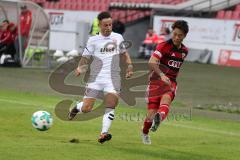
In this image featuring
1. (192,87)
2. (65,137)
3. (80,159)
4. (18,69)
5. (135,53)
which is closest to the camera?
(80,159)

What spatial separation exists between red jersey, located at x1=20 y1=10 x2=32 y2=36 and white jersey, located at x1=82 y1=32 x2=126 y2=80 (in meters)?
16.8

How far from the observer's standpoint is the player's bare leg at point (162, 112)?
1128cm

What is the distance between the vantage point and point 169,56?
11.7 meters

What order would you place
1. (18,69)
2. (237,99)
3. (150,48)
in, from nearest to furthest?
1. (237,99)
2. (18,69)
3. (150,48)

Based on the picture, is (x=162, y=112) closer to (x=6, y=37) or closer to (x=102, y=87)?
(x=102, y=87)

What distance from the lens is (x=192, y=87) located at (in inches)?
982

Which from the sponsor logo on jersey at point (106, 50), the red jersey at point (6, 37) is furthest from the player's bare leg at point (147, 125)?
the red jersey at point (6, 37)

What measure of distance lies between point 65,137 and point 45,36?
1783 centimetres

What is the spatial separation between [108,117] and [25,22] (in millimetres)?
17693

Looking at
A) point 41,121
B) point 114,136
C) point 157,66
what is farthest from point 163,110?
point 41,121

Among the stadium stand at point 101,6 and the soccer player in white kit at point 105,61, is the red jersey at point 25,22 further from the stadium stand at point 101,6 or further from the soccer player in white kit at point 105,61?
the soccer player in white kit at point 105,61

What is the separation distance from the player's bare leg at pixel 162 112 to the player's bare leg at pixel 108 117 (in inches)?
28.3

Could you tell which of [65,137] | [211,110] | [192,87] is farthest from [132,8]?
[65,137]

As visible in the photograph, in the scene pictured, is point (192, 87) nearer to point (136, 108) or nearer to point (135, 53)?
point (136, 108)
